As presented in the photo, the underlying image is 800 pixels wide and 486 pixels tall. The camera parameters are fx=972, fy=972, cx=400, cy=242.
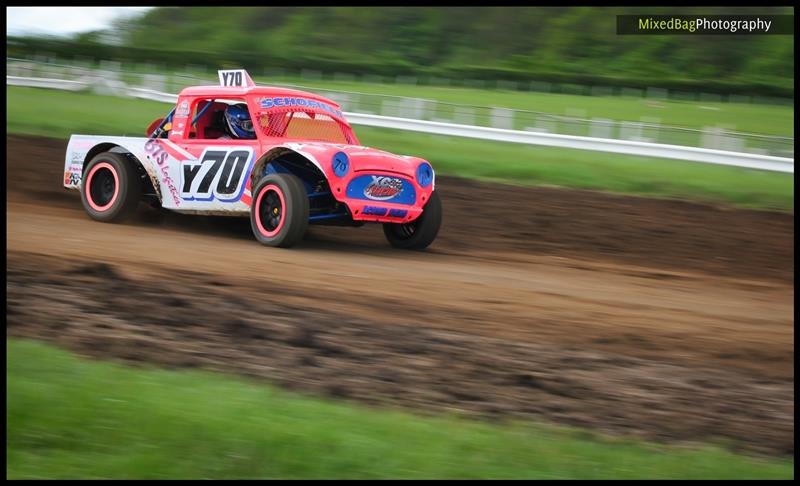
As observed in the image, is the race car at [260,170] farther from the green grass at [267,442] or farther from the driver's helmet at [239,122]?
the green grass at [267,442]

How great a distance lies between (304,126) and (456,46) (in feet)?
103

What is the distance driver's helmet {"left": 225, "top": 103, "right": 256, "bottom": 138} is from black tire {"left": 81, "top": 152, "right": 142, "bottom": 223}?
129cm

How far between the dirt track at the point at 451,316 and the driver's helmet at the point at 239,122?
114 centimetres

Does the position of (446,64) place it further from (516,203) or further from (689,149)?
(516,203)

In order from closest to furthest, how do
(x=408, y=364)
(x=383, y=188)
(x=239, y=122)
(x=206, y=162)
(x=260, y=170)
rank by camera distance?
1. (x=408, y=364)
2. (x=383, y=188)
3. (x=260, y=170)
4. (x=206, y=162)
5. (x=239, y=122)

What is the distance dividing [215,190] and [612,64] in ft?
91.8

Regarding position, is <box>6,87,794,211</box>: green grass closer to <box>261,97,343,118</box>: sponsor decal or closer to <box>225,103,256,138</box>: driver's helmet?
<box>225,103,256,138</box>: driver's helmet

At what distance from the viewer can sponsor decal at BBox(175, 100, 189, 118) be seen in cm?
1095

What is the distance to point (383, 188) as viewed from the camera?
32.2ft

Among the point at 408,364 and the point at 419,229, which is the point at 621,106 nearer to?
the point at 419,229

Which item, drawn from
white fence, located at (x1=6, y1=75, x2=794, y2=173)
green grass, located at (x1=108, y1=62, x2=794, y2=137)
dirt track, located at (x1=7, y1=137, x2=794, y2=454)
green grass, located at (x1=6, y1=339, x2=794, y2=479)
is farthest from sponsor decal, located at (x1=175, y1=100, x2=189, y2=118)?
green grass, located at (x1=108, y1=62, x2=794, y2=137)

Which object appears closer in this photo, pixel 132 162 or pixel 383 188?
pixel 383 188

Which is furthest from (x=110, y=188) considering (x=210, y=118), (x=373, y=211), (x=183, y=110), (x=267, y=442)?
(x=267, y=442)

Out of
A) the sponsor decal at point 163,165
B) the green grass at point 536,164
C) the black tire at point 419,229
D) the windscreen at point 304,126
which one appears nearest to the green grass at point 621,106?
the green grass at point 536,164
